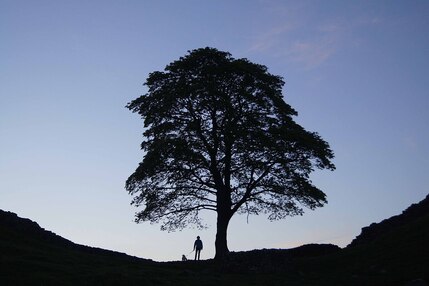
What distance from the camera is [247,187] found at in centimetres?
3403

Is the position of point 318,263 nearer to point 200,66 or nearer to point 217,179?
point 217,179

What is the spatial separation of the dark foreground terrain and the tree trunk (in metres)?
1.55

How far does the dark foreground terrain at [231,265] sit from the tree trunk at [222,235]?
155 centimetres

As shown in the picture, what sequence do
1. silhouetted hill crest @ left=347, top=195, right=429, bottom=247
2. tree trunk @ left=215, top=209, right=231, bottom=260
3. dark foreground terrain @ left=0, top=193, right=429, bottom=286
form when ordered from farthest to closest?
tree trunk @ left=215, top=209, right=231, bottom=260, silhouetted hill crest @ left=347, top=195, right=429, bottom=247, dark foreground terrain @ left=0, top=193, right=429, bottom=286

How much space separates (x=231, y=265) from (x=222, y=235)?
6.45 m

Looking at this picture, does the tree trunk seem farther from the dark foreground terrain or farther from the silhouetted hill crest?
the silhouetted hill crest

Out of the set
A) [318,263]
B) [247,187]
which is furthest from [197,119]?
[318,263]

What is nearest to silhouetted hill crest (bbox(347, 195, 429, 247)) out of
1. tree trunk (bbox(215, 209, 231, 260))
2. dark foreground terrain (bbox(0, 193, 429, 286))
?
dark foreground terrain (bbox(0, 193, 429, 286))

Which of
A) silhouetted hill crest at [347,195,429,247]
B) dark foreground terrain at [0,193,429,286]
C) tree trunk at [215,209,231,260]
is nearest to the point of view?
dark foreground terrain at [0,193,429,286]

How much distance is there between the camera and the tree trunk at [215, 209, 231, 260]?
32.4 meters

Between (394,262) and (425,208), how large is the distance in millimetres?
12117

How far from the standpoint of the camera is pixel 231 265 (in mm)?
26672

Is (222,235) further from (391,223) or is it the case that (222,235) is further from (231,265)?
(391,223)

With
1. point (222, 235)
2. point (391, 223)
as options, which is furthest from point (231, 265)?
point (391, 223)
